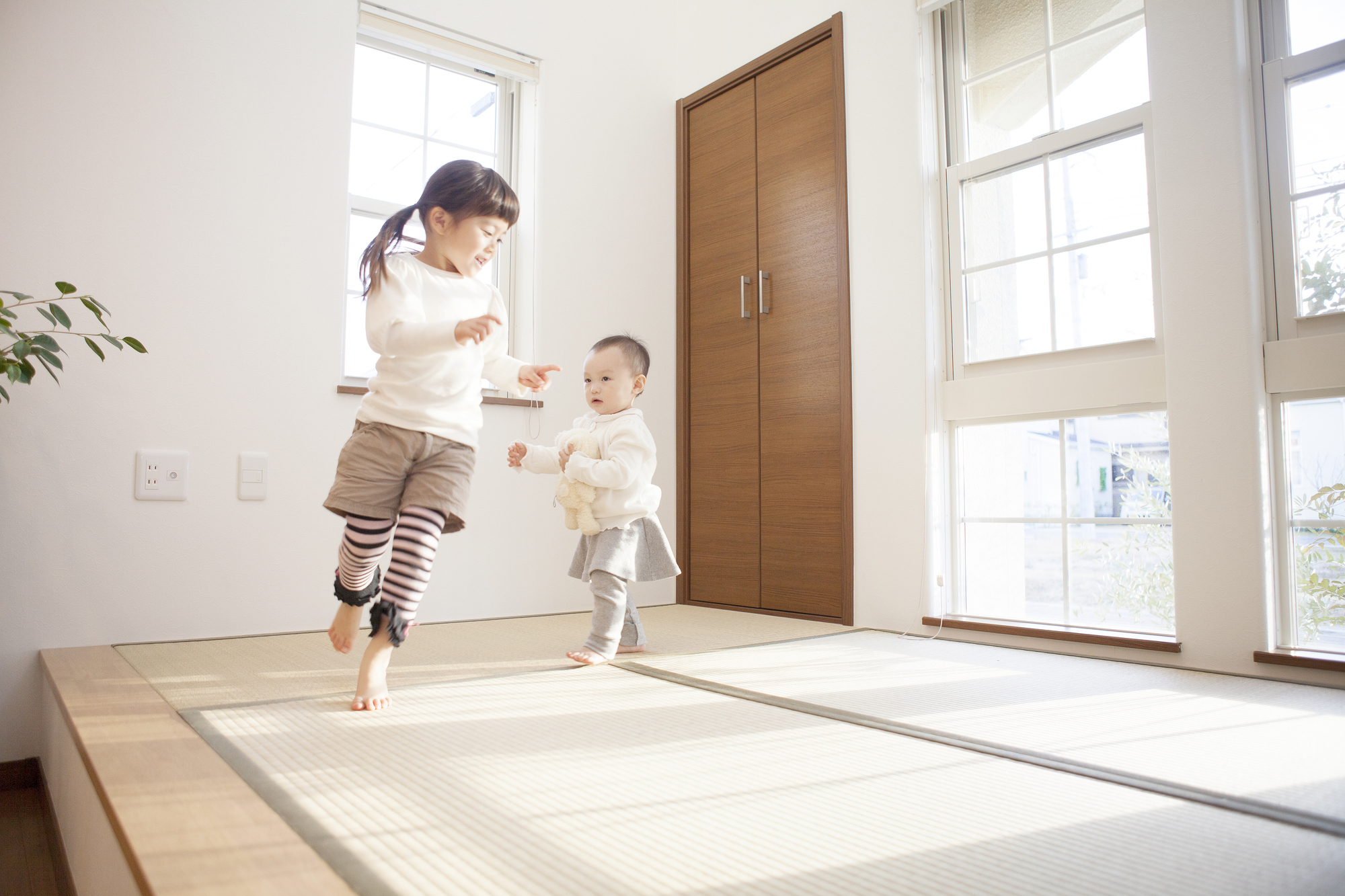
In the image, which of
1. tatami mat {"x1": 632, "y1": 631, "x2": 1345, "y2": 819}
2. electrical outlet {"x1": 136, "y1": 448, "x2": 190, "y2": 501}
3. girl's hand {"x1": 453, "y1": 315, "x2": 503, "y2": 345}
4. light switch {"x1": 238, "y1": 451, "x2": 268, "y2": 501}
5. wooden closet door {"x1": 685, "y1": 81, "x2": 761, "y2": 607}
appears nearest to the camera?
tatami mat {"x1": 632, "y1": 631, "x2": 1345, "y2": 819}

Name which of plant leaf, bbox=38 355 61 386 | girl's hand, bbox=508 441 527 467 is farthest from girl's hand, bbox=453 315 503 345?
plant leaf, bbox=38 355 61 386

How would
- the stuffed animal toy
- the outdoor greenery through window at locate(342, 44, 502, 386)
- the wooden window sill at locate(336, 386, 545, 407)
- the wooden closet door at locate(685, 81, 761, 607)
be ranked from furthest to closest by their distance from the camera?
the wooden closet door at locate(685, 81, 761, 607)
the wooden window sill at locate(336, 386, 545, 407)
the outdoor greenery through window at locate(342, 44, 502, 386)
the stuffed animal toy

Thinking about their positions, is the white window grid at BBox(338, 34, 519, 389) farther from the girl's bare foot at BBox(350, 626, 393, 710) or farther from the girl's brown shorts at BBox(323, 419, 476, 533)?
the girl's bare foot at BBox(350, 626, 393, 710)

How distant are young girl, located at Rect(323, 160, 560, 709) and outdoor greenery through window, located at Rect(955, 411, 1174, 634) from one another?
1427 mm

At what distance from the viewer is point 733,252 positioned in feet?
9.53

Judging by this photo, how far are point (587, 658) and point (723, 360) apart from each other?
1.43 m

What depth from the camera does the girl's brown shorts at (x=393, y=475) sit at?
4.54ft

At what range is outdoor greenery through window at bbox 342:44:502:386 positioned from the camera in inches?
97.5

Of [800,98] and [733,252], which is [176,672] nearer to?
[733,252]

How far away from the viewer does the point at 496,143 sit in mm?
2812

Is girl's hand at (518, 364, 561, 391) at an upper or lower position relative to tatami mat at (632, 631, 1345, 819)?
upper

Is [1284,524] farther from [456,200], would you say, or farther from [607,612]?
[456,200]

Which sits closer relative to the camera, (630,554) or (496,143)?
(630,554)

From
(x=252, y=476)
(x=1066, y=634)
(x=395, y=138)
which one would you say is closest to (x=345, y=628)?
→ (x=252, y=476)
